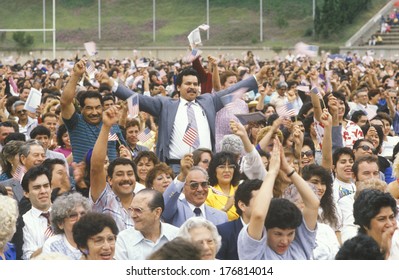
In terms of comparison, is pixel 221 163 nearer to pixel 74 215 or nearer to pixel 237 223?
pixel 237 223

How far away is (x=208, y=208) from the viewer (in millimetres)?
8875

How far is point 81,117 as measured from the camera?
35.7 ft

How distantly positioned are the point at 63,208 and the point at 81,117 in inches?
123

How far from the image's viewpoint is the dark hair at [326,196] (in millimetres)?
8852

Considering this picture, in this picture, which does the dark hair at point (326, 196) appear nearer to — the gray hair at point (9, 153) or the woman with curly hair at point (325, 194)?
the woman with curly hair at point (325, 194)

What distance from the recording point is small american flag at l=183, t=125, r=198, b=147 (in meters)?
11.4

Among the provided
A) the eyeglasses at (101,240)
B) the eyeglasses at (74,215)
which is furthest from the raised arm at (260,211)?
the eyeglasses at (74,215)

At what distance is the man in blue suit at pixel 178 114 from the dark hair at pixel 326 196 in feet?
8.07

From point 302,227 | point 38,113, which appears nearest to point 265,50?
point 38,113

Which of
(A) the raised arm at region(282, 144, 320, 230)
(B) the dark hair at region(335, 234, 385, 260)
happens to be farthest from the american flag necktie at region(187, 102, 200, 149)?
(B) the dark hair at region(335, 234, 385, 260)

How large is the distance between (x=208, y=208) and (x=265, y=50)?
167 feet

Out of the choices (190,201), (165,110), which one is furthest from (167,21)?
(190,201)

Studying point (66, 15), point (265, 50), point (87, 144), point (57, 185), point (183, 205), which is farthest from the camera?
point (66, 15)
